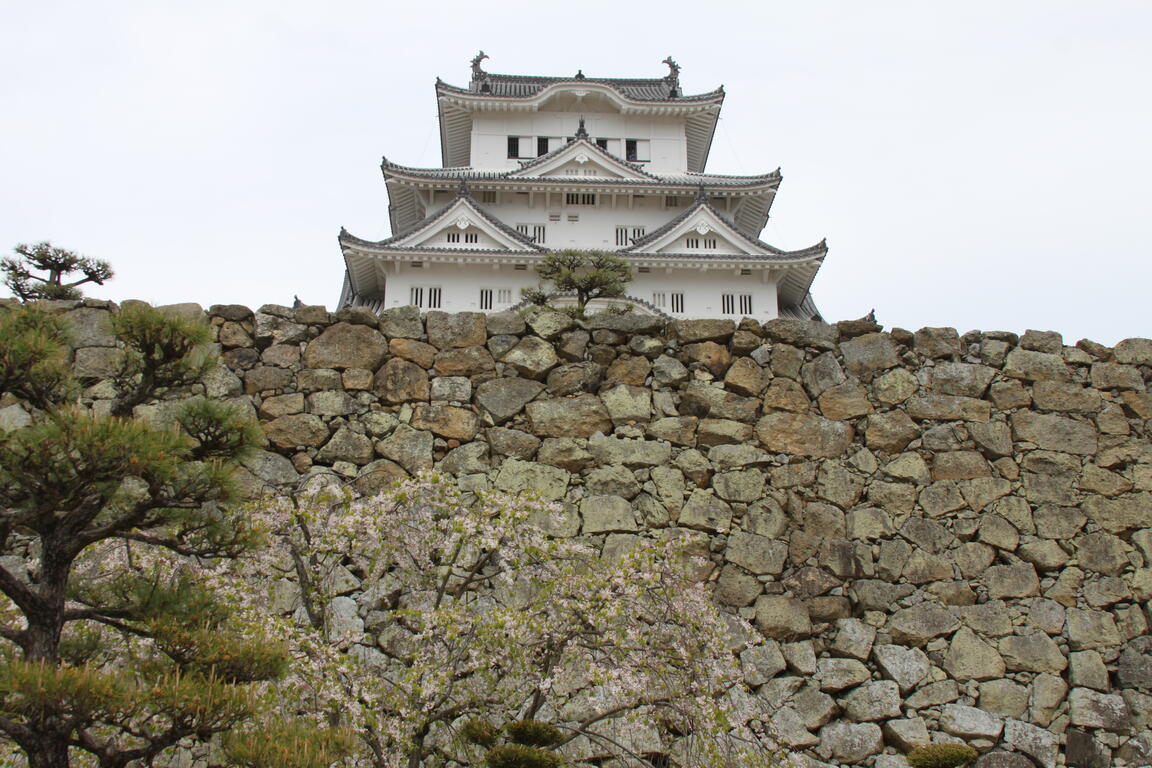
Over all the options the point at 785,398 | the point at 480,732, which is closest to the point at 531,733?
the point at 480,732

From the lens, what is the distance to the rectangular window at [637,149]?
27141 mm

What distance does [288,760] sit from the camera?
4367 millimetres

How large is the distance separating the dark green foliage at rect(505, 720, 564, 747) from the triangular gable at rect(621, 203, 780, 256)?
679 inches

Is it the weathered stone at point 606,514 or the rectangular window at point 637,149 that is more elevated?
the rectangular window at point 637,149

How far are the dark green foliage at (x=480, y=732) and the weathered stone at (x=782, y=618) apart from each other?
2646 millimetres

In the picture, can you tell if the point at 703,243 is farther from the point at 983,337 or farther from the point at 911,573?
the point at 911,573

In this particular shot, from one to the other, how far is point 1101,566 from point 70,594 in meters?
8.17

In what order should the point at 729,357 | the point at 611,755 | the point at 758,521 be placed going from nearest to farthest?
the point at 611,755 → the point at 758,521 → the point at 729,357

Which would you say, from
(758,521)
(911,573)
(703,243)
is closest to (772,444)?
(758,521)

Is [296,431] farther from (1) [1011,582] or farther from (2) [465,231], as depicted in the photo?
(2) [465,231]

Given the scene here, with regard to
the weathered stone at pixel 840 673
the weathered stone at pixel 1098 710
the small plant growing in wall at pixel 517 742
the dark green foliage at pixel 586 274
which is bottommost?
the weathered stone at pixel 1098 710

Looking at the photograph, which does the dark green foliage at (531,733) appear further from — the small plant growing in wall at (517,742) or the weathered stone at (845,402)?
the weathered stone at (845,402)

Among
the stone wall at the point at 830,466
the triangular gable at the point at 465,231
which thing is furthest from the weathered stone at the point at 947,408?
the triangular gable at the point at 465,231

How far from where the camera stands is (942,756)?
23.5 feet
